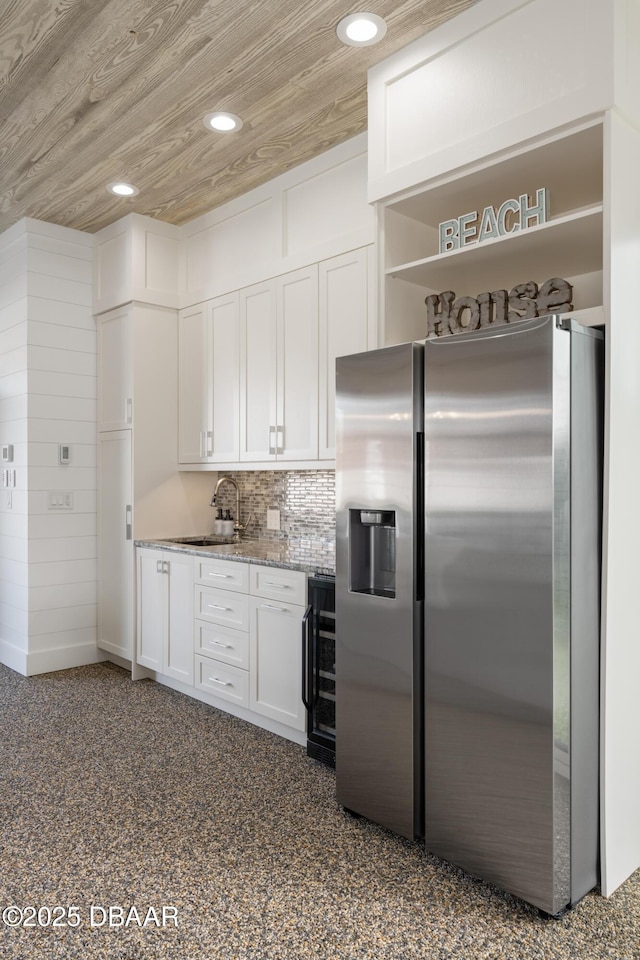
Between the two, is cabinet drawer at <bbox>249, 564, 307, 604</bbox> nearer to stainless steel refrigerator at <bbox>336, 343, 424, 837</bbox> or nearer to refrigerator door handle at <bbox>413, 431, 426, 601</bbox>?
stainless steel refrigerator at <bbox>336, 343, 424, 837</bbox>

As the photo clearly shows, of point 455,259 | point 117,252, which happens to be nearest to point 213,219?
point 117,252

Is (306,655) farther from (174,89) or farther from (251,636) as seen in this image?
(174,89)

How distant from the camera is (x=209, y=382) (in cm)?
417

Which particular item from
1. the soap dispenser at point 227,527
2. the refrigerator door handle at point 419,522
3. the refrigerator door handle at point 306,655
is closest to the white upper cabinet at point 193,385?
the soap dispenser at point 227,527

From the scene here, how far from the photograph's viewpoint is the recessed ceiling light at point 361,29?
2.38 m

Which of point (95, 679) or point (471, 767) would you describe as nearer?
point (471, 767)

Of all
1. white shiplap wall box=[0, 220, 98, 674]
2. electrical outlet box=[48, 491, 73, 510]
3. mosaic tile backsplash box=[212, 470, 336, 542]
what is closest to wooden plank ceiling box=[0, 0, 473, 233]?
white shiplap wall box=[0, 220, 98, 674]

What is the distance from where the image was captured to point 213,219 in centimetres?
412

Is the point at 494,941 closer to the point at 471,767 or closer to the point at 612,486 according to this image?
the point at 471,767

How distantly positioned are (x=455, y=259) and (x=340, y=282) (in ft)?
2.91

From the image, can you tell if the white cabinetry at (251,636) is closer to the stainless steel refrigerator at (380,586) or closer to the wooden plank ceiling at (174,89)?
the stainless steel refrigerator at (380,586)

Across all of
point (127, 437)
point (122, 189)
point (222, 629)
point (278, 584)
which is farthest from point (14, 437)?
point (278, 584)

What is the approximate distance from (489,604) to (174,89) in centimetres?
246

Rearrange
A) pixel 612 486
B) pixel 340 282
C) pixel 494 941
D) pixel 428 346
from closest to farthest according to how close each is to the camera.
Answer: pixel 494 941, pixel 612 486, pixel 428 346, pixel 340 282
